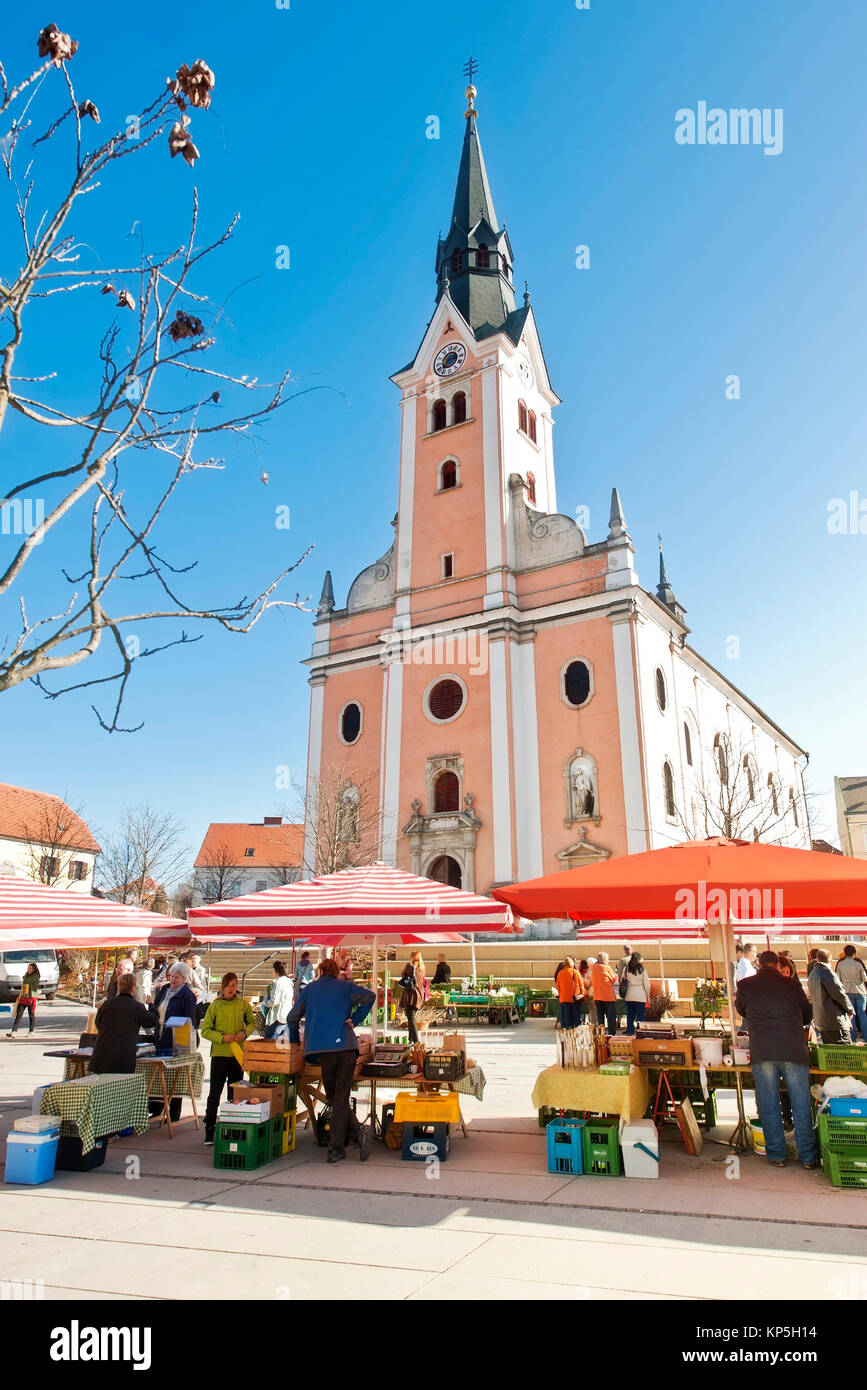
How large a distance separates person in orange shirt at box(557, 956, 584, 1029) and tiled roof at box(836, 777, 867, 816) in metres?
53.1

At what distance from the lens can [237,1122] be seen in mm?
7555

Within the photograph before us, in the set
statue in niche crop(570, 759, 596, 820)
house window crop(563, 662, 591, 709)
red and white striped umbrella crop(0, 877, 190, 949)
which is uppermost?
house window crop(563, 662, 591, 709)

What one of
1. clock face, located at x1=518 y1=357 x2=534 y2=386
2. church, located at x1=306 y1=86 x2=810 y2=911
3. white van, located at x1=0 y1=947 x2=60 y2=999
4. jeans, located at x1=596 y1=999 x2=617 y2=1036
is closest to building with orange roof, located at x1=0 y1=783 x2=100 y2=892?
white van, located at x1=0 y1=947 x2=60 y2=999

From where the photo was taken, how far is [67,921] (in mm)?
8719

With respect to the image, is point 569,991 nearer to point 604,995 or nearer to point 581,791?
point 604,995

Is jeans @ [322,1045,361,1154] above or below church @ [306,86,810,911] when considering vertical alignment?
below

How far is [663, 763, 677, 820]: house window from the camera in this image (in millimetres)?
31138

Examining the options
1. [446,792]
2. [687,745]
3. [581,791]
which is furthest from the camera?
[687,745]

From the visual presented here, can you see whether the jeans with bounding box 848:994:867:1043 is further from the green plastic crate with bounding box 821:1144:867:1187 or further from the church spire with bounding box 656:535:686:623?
the church spire with bounding box 656:535:686:623

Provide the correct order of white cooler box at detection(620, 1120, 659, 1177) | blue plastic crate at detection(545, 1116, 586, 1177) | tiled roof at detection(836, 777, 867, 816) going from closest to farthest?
white cooler box at detection(620, 1120, 659, 1177)
blue plastic crate at detection(545, 1116, 586, 1177)
tiled roof at detection(836, 777, 867, 816)

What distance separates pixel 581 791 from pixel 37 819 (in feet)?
118

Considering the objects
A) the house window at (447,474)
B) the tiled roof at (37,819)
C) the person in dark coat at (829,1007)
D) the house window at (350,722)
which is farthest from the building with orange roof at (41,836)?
the person in dark coat at (829,1007)

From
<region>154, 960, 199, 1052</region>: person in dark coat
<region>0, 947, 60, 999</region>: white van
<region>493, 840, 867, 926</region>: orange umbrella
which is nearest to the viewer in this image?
<region>493, 840, 867, 926</region>: orange umbrella

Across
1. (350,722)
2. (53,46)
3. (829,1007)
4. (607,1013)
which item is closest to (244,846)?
(350,722)
